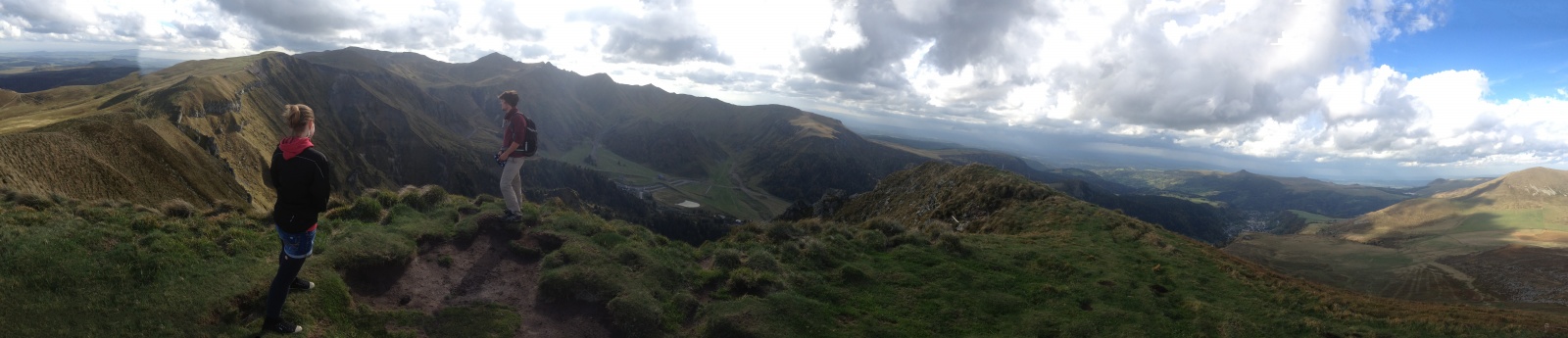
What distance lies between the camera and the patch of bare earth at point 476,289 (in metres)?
11.1

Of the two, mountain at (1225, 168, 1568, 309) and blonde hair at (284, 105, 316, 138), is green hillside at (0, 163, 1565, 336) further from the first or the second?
mountain at (1225, 168, 1568, 309)

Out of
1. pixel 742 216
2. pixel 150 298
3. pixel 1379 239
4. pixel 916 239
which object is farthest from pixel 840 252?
pixel 1379 239

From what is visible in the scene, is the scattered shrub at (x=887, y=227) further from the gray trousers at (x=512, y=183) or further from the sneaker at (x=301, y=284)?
the sneaker at (x=301, y=284)

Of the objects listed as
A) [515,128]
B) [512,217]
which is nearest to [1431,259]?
[512,217]

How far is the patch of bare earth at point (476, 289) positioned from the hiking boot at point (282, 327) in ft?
7.51

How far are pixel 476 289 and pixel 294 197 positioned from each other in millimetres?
4924

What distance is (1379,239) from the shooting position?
142500 millimetres

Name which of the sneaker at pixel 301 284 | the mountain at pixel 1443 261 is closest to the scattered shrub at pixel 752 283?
the sneaker at pixel 301 284

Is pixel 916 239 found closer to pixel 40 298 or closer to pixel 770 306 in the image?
pixel 770 306

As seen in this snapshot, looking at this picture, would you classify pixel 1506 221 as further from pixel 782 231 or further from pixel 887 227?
pixel 782 231

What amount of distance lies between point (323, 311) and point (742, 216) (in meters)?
184

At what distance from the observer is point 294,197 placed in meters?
7.98

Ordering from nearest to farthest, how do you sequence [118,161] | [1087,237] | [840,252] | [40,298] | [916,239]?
[40,298]
[840,252]
[916,239]
[1087,237]
[118,161]

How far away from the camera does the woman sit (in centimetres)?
793
